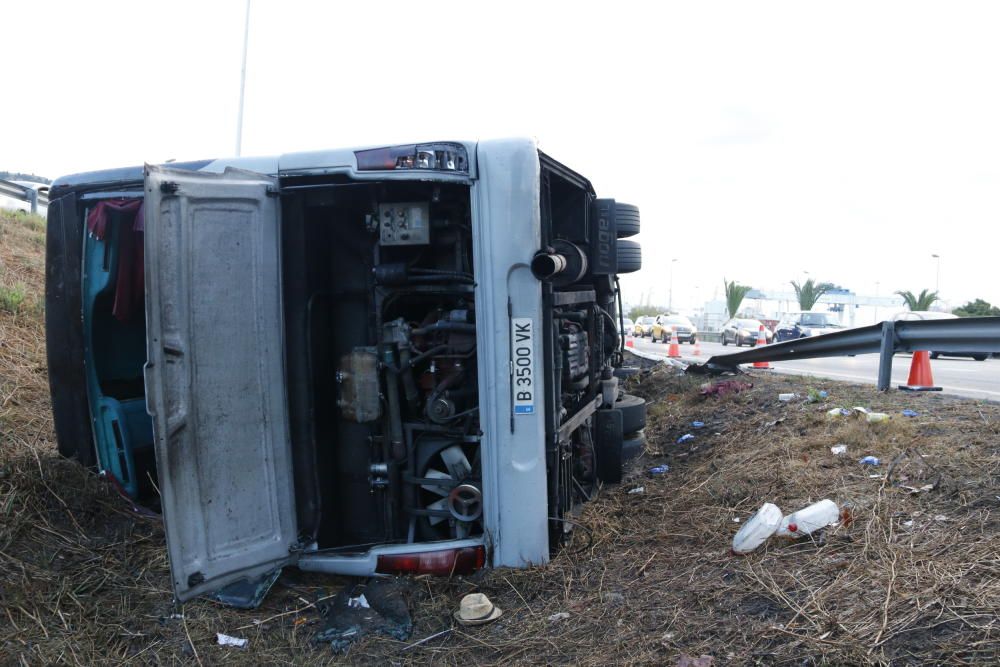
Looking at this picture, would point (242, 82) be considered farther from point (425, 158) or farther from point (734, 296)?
point (734, 296)

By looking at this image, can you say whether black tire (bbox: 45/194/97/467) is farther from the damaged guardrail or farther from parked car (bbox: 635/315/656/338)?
parked car (bbox: 635/315/656/338)

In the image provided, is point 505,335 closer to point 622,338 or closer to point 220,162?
point 220,162

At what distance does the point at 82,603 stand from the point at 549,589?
2.16 meters

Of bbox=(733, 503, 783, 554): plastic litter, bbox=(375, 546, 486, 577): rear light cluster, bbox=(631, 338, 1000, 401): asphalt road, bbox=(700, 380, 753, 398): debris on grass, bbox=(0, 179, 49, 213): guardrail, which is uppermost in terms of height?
bbox=(0, 179, 49, 213): guardrail

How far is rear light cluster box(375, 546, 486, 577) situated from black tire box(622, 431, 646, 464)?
2.64 metres

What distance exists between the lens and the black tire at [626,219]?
5855 mm

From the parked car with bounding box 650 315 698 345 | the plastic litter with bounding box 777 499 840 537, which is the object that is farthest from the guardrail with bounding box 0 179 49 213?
the parked car with bounding box 650 315 698 345

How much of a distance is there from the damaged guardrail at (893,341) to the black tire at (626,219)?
102 inches

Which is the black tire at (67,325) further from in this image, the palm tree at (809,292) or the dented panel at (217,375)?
the palm tree at (809,292)

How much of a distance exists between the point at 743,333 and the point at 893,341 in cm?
2129

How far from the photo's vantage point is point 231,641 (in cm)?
312

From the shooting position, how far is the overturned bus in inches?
131

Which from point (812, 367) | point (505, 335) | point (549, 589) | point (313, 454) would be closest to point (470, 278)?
point (505, 335)

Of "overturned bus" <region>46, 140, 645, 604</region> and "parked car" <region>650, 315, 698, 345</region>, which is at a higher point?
"overturned bus" <region>46, 140, 645, 604</region>
